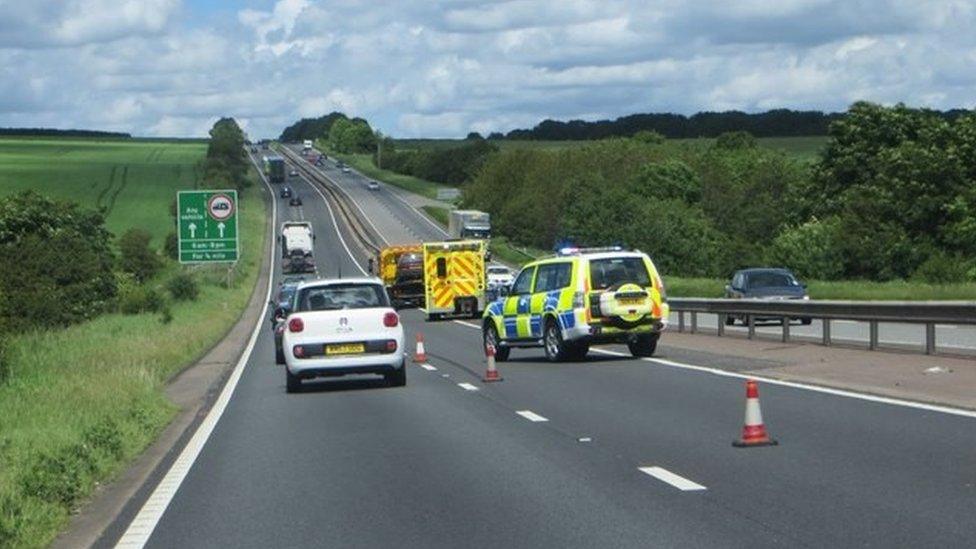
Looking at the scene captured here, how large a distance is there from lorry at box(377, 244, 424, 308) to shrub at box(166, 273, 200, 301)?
743 centimetres

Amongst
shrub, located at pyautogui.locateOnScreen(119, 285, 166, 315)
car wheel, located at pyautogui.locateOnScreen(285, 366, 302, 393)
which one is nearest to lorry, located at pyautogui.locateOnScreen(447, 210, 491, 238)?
shrub, located at pyautogui.locateOnScreen(119, 285, 166, 315)

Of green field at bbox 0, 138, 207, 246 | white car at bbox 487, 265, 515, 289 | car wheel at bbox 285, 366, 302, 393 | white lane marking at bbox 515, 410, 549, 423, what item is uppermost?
green field at bbox 0, 138, 207, 246

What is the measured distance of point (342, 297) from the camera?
24703mm

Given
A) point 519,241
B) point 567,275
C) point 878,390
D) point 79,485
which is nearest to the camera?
point 79,485

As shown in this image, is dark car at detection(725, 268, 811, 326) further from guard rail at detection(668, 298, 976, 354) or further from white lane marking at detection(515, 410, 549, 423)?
white lane marking at detection(515, 410, 549, 423)

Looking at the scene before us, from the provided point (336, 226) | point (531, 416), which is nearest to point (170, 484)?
point (531, 416)

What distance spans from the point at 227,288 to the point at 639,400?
193ft

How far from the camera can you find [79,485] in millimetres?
12891

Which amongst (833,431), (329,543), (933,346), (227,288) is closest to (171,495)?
(329,543)

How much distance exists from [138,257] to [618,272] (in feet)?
224

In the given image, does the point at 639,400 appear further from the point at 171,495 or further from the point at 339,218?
the point at 339,218

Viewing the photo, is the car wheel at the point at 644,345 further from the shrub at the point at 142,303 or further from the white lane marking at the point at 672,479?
the shrub at the point at 142,303

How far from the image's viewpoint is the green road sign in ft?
186

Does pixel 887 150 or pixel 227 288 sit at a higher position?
pixel 887 150
